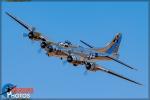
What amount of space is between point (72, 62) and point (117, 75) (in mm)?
17231

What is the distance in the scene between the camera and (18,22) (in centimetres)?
9556

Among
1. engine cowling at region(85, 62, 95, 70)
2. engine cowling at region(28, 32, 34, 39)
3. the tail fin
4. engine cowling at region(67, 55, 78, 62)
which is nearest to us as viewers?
engine cowling at region(67, 55, 78, 62)

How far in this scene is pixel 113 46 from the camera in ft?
313

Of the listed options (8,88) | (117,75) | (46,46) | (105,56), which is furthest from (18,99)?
(117,75)

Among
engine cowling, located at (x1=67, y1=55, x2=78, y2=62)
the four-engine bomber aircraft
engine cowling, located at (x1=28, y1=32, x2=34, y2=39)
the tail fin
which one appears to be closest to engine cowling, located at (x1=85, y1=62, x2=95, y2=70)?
the four-engine bomber aircraft

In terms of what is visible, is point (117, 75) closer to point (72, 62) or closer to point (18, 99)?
point (72, 62)

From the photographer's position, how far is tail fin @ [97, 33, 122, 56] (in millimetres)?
92000

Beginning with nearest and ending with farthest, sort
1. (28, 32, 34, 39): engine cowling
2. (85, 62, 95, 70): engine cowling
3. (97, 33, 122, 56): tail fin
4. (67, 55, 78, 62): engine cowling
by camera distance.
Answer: (67, 55, 78, 62): engine cowling < (85, 62, 95, 70): engine cowling < (28, 32, 34, 39): engine cowling < (97, 33, 122, 56): tail fin

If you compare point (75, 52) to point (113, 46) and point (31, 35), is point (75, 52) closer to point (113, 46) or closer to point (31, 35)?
point (31, 35)

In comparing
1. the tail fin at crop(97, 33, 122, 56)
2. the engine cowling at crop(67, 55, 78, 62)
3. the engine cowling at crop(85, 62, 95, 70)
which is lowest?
the engine cowling at crop(85, 62, 95, 70)

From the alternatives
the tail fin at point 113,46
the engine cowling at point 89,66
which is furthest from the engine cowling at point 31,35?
the tail fin at point 113,46

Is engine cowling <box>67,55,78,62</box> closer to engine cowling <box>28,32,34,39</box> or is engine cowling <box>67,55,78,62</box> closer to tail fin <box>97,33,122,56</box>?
tail fin <box>97,33,122,56</box>

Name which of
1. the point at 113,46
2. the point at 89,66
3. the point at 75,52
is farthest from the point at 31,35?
the point at 113,46

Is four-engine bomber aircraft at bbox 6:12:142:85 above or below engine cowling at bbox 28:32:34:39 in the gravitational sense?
below
